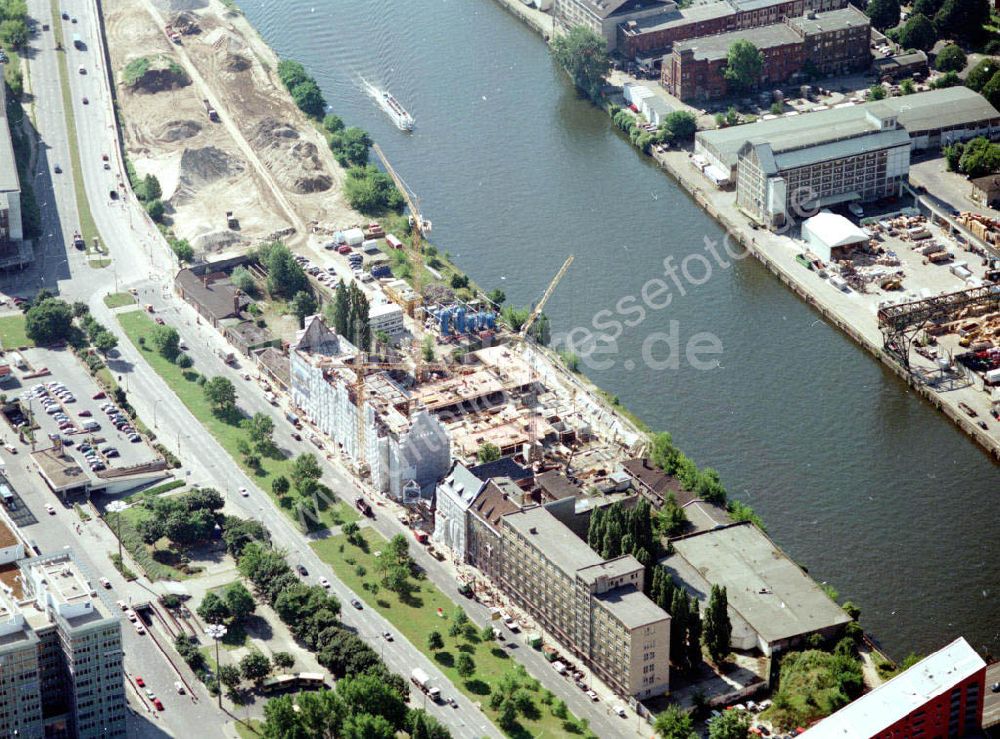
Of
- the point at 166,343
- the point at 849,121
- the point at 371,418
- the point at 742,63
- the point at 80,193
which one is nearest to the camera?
the point at 371,418

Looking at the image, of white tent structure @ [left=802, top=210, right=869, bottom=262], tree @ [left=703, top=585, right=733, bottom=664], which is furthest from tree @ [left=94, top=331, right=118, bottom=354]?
white tent structure @ [left=802, top=210, right=869, bottom=262]

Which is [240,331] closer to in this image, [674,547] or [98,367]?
[98,367]

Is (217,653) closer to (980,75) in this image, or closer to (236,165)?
(236,165)

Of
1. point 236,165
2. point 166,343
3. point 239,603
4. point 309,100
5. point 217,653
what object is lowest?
point 217,653

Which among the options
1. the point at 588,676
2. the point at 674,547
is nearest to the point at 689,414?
the point at 674,547

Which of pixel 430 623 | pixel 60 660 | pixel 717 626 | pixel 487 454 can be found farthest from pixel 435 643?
pixel 60 660

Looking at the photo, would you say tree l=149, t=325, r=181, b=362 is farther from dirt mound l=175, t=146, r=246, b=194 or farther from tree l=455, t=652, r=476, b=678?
tree l=455, t=652, r=476, b=678
